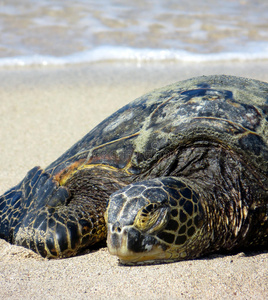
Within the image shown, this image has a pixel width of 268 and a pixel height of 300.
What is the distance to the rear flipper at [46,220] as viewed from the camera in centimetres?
266

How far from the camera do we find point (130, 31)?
370 inches

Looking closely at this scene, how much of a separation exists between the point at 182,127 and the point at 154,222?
68cm

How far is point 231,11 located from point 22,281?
10120mm

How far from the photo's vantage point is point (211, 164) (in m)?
2.73

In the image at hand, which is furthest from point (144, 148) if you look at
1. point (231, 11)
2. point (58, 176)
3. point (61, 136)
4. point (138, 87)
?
point (231, 11)

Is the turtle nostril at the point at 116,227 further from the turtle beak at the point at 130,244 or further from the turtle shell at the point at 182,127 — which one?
the turtle shell at the point at 182,127

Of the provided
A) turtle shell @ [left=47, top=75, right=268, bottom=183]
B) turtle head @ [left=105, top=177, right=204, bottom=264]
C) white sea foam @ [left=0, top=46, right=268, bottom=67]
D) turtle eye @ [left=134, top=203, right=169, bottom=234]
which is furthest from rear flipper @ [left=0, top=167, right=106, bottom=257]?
white sea foam @ [left=0, top=46, right=268, bottom=67]

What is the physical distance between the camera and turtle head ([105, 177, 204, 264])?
2.34 m

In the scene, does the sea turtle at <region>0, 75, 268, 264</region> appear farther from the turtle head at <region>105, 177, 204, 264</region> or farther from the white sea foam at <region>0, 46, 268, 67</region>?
the white sea foam at <region>0, 46, 268, 67</region>

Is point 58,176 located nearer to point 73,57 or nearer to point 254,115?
point 254,115

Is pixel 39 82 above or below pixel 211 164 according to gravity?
A: below

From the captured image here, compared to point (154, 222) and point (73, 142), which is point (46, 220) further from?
point (73, 142)

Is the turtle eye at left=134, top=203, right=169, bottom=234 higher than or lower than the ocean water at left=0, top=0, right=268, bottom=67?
higher

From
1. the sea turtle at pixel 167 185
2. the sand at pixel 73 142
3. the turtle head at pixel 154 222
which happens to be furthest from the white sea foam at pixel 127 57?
the turtle head at pixel 154 222
